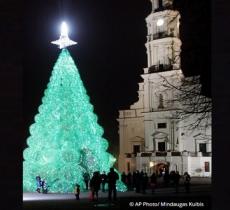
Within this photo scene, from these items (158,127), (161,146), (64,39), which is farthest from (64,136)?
(158,127)

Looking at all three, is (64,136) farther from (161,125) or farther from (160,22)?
(160,22)

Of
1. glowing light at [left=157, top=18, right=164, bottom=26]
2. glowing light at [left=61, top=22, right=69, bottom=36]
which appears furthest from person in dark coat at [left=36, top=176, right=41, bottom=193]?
glowing light at [left=157, top=18, right=164, bottom=26]

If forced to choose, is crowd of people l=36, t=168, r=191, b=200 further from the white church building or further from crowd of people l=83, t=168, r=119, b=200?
the white church building

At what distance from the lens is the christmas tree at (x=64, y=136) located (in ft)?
87.4

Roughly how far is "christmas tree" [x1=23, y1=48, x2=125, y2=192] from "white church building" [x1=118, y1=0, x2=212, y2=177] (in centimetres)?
2585

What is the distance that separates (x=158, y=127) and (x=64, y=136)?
31.5 metres

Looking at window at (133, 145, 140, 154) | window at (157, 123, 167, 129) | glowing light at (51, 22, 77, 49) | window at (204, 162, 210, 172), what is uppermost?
glowing light at (51, 22, 77, 49)

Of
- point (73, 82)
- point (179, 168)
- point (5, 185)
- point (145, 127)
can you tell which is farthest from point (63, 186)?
point (145, 127)

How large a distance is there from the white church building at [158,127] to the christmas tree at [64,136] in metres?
25.8

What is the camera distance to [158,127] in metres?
57.8

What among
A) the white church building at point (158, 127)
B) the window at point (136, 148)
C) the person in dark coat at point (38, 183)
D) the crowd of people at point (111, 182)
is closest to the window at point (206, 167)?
the white church building at point (158, 127)

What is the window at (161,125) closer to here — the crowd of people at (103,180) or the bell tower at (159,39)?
the bell tower at (159,39)

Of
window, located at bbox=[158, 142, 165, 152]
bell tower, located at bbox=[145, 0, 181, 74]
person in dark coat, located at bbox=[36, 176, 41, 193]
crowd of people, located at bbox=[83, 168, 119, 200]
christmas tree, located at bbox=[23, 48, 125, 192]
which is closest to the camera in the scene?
crowd of people, located at bbox=[83, 168, 119, 200]

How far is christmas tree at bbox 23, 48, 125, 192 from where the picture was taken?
2664cm
